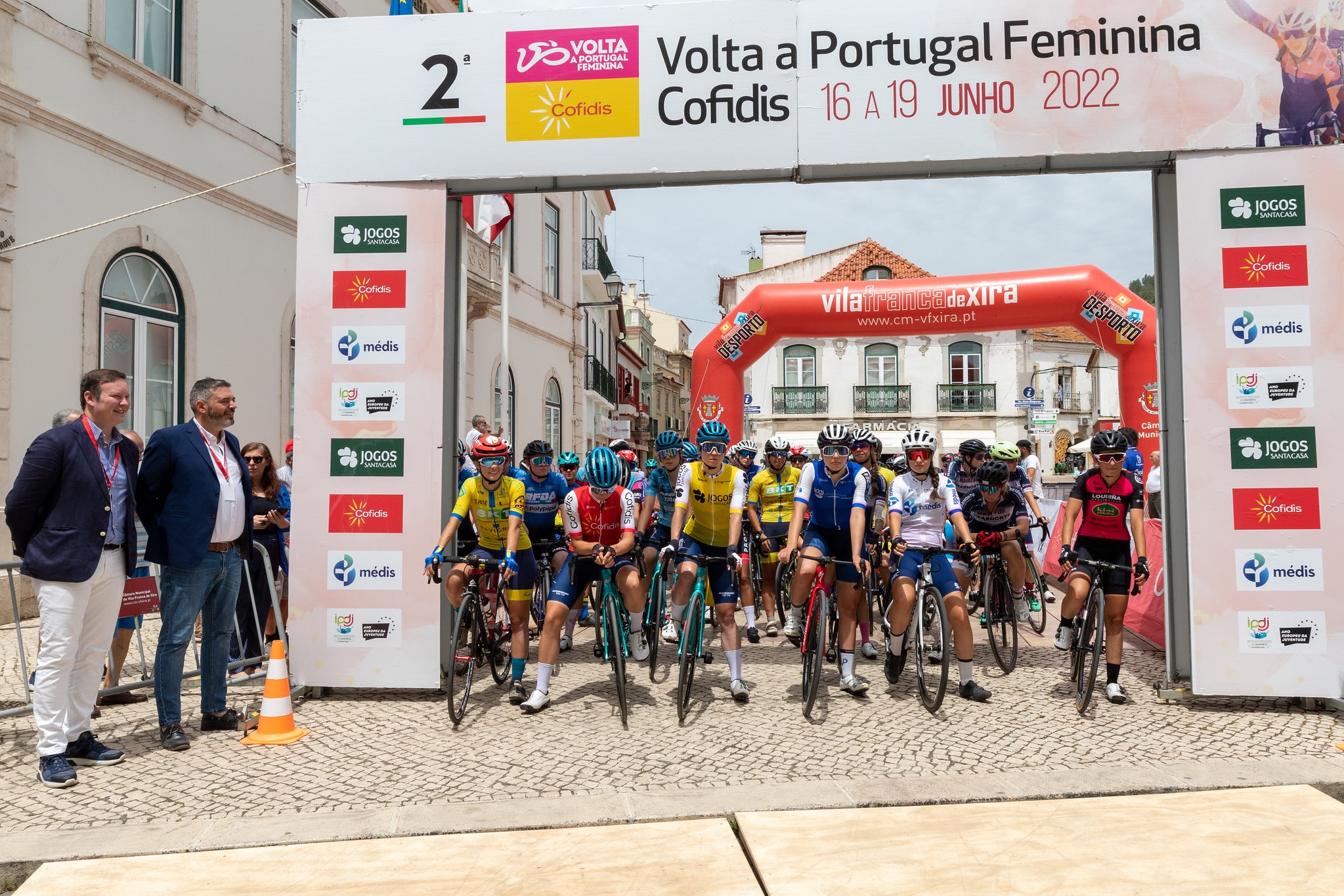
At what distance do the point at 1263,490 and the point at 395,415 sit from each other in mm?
6048

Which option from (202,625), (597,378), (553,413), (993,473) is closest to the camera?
(202,625)

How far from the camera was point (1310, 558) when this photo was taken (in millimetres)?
5703

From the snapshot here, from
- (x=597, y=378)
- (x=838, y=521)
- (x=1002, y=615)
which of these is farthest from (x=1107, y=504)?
(x=597, y=378)

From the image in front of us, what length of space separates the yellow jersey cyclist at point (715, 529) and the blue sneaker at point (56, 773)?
3.53 meters

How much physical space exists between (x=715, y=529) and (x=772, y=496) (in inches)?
94.2

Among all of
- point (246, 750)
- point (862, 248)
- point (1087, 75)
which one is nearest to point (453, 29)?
point (1087, 75)

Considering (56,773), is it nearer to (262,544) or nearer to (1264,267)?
(262,544)

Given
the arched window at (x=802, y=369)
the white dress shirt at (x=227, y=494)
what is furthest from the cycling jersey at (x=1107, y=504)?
the arched window at (x=802, y=369)

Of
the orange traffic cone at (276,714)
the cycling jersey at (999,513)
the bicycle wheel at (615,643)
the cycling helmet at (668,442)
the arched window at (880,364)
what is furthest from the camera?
the arched window at (880,364)

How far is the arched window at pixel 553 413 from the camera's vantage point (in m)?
24.0

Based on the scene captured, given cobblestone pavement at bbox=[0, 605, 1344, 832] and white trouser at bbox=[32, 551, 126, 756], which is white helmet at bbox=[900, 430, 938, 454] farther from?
white trouser at bbox=[32, 551, 126, 756]

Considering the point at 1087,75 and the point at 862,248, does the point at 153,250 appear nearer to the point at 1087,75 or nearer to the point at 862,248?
the point at 1087,75

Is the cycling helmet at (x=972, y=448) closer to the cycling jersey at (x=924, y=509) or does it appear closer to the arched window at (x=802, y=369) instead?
the cycling jersey at (x=924, y=509)

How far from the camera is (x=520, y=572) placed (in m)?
6.24
